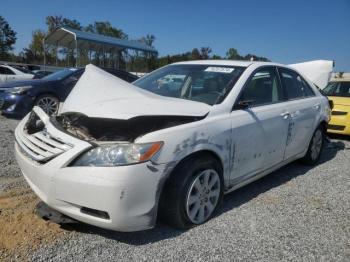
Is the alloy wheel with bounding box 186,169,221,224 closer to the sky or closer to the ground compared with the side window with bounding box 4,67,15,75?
closer to the ground

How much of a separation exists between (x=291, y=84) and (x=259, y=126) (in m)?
1.43

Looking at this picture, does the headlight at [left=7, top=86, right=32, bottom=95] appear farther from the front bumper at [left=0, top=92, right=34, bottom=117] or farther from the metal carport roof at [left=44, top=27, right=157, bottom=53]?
the metal carport roof at [left=44, top=27, right=157, bottom=53]

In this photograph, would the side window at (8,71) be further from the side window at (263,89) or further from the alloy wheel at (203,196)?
the alloy wheel at (203,196)

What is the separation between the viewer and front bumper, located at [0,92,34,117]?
8.95 meters

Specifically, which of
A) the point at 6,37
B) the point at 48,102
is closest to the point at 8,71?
the point at 48,102

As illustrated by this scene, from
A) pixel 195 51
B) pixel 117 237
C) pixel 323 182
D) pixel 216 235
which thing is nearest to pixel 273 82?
pixel 323 182

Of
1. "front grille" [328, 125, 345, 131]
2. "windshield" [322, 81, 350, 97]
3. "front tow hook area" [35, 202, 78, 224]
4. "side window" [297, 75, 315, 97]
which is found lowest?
→ "front tow hook area" [35, 202, 78, 224]

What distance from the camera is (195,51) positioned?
173ft

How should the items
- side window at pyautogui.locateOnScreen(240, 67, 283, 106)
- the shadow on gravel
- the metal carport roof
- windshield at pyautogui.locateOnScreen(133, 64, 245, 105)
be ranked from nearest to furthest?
the shadow on gravel, windshield at pyautogui.locateOnScreen(133, 64, 245, 105), side window at pyautogui.locateOnScreen(240, 67, 283, 106), the metal carport roof

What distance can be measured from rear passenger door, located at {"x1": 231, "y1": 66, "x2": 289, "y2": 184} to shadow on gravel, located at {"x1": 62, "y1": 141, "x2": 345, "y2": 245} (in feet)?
1.20

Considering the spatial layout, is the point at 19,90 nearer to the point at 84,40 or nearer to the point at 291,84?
the point at 291,84

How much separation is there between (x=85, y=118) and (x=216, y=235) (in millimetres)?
1621

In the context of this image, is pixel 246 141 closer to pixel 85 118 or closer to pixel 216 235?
pixel 216 235

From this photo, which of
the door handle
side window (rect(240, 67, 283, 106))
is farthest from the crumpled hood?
the door handle
